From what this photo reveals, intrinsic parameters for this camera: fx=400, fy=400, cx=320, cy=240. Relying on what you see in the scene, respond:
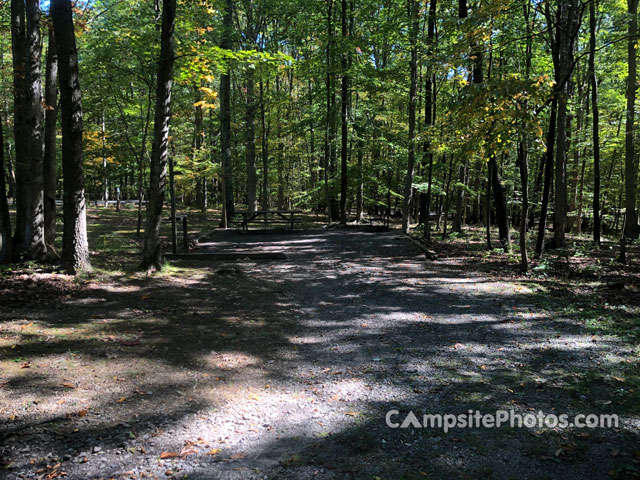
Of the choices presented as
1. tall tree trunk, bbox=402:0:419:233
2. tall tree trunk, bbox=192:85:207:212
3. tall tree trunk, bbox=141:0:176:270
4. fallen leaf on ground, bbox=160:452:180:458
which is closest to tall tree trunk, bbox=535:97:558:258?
tall tree trunk, bbox=402:0:419:233

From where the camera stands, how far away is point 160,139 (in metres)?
7.68

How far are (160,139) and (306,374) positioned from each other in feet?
18.9

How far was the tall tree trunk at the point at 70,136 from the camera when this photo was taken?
6.58 metres

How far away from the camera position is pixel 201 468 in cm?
247

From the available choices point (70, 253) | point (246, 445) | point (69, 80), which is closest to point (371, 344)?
point (246, 445)

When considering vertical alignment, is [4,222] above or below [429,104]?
below

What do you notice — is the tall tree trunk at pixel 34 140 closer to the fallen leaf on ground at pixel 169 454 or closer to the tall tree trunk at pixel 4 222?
the tall tree trunk at pixel 4 222

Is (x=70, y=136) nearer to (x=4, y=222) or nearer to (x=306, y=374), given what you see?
(x=4, y=222)

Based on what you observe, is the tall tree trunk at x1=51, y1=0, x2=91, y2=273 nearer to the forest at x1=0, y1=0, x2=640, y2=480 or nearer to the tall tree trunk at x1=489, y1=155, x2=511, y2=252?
the forest at x1=0, y1=0, x2=640, y2=480

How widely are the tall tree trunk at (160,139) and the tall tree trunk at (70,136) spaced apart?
115 centimetres

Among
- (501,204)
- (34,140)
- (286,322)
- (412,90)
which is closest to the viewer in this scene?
(286,322)

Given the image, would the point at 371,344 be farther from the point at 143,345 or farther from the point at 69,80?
the point at 69,80

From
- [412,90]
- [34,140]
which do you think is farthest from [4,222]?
[412,90]

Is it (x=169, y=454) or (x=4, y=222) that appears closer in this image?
(x=169, y=454)
